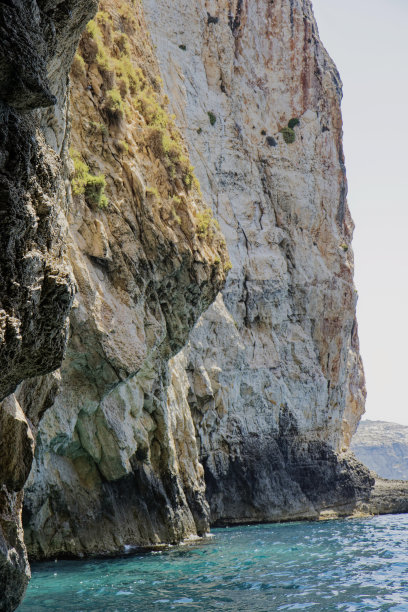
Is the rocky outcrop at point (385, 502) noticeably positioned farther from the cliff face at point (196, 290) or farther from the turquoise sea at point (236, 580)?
the turquoise sea at point (236, 580)

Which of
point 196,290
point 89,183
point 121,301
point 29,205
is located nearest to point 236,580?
point 121,301

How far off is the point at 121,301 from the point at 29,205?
12371 millimetres

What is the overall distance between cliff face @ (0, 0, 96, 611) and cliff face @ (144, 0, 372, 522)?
28.5 meters

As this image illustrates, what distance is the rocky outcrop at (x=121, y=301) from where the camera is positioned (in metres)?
18.5

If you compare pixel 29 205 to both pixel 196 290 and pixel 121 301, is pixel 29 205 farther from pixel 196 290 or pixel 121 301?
pixel 196 290

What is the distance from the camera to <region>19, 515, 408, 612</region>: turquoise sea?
40.9 feet

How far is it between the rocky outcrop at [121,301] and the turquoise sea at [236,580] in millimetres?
Result: 1947

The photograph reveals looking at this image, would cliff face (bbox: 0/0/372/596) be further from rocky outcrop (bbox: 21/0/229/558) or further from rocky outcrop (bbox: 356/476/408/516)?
rocky outcrop (bbox: 356/476/408/516)

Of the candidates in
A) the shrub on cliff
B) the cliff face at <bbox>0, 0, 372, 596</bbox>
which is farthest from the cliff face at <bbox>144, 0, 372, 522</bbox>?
the shrub on cliff

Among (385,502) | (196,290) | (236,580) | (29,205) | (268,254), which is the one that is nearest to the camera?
(29,205)

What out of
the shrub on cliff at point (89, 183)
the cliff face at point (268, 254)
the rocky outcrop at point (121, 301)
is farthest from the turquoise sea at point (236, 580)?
the cliff face at point (268, 254)

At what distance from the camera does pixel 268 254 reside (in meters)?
47.7

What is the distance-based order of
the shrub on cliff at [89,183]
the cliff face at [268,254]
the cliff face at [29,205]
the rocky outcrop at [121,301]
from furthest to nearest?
the cliff face at [268,254]
the rocky outcrop at [121,301]
the shrub on cliff at [89,183]
the cliff face at [29,205]

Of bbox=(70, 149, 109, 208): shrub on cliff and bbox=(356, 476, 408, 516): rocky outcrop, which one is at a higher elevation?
bbox=(70, 149, 109, 208): shrub on cliff
